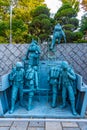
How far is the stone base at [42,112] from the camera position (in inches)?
121

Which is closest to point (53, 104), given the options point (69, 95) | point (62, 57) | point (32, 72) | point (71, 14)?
point (69, 95)

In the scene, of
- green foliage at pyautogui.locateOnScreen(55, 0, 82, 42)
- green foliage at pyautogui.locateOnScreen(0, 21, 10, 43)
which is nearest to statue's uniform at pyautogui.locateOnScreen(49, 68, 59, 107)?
green foliage at pyautogui.locateOnScreen(55, 0, 82, 42)

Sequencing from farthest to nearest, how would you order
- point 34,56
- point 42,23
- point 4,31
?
point 4,31 < point 42,23 < point 34,56

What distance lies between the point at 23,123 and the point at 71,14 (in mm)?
4832

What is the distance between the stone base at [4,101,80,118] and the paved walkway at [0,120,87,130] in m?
0.25

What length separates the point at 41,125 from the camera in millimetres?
2695

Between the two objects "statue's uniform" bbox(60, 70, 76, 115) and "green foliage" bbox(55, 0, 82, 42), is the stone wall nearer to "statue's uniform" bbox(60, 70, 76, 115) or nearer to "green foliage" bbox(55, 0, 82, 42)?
"green foliage" bbox(55, 0, 82, 42)

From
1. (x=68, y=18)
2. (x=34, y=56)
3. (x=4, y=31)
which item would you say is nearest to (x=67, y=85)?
(x=34, y=56)

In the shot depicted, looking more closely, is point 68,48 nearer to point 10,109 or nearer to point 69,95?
point 69,95

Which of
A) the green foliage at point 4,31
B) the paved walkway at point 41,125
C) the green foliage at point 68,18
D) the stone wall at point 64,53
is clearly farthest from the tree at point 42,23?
the paved walkway at point 41,125

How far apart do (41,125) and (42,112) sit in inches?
20.0

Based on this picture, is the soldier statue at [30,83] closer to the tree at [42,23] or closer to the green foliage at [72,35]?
the green foliage at [72,35]

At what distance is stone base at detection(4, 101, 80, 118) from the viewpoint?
10.1 ft

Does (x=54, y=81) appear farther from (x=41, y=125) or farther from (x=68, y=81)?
(x=41, y=125)
